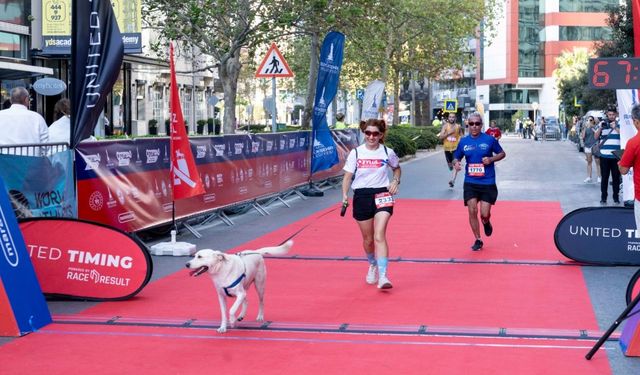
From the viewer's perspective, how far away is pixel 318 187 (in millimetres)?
25297

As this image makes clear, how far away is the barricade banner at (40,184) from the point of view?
423 inches

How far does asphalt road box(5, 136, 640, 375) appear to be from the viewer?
974cm

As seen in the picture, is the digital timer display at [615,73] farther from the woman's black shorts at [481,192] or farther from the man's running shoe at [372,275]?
the woman's black shorts at [481,192]

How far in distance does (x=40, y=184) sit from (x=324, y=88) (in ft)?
38.7

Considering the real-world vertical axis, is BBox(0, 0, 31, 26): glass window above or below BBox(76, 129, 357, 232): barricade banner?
above

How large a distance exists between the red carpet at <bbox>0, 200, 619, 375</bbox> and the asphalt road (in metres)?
0.18

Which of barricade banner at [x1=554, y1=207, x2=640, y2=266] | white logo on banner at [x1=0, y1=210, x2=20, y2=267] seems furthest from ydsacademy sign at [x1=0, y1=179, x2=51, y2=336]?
barricade banner at [x1=554, y1=207, x2=640, y2=266]

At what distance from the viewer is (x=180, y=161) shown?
14086 mm

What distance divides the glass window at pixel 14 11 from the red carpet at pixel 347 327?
30.1 meters

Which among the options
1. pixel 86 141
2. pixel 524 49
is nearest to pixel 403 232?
pixel 86 141

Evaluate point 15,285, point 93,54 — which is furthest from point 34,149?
point 15,285

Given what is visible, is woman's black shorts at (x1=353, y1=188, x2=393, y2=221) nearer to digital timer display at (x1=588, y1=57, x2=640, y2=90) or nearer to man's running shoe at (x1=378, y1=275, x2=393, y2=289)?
man's running shoe at (x1=378, y1=275, x2=393, y2=289)

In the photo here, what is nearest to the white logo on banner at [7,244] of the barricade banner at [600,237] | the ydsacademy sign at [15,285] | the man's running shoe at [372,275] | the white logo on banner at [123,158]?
the ydsacademy sign at [15,285]

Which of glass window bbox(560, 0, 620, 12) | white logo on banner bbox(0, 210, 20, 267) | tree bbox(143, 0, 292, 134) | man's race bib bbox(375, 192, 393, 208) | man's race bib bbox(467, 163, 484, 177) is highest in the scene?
glass window bbox(560, 0, 620, 12)
